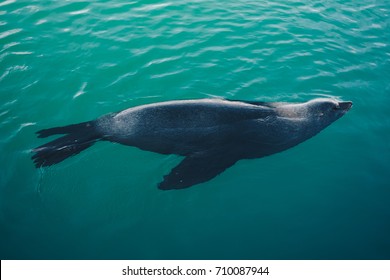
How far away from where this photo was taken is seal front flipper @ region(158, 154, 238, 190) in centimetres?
521

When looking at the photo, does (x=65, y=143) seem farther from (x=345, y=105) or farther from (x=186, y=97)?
(x=345, y=105)

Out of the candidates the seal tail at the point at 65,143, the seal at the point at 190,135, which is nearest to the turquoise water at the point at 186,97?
the seal tail at the point at 65,143

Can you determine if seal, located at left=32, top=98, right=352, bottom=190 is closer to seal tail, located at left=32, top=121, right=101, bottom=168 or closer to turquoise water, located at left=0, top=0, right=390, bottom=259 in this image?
seal tail, located at left=32, top=121, right=101, bottom=168

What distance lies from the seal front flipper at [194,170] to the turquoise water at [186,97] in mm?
341

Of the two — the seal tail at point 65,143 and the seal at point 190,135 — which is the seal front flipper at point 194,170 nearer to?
the seal at point 190,135

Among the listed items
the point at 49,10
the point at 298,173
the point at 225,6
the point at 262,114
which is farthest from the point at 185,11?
the point at 298,173

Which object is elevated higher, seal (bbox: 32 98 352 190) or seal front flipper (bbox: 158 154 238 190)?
seal (bbox: 32 98 352 190)

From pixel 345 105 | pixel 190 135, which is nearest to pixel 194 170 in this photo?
pixel 190 135

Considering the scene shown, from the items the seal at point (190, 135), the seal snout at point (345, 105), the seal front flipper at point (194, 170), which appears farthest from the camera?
the seal snout at point (345, 105)

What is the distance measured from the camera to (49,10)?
1041cm

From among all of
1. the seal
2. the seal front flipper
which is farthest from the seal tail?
the seal front flipper

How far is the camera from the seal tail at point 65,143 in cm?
555

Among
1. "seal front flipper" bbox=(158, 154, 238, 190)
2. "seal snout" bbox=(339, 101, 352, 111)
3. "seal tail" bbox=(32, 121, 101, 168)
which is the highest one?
"seal tail" bbox=(32, 121, 101, 168)

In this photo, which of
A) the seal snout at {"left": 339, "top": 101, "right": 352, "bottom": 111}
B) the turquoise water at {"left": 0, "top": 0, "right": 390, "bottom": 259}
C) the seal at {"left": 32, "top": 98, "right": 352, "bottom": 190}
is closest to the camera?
the turquoise water at {"left": 0, "top": 0, "right": 390, "bottom": 259}
